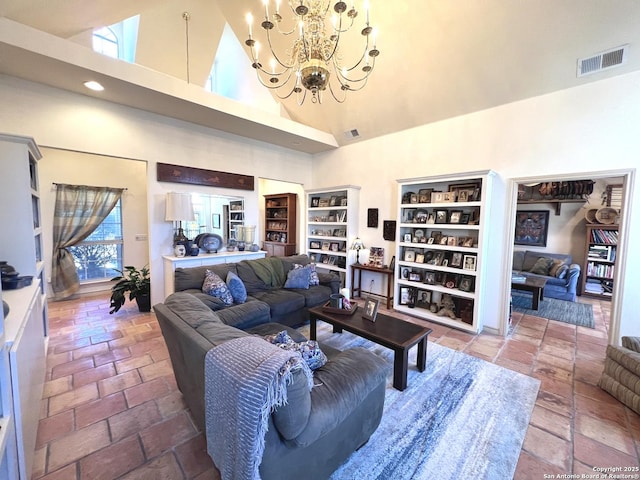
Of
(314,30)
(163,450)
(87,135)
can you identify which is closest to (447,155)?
(314,30)

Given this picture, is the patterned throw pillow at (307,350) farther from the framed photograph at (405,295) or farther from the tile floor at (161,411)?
the framed photograph at (405,295)

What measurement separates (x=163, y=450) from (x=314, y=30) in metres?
3.23

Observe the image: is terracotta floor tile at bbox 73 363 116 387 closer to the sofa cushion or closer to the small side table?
the sofa cushion

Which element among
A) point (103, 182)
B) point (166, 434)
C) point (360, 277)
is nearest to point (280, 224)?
point (360, 277)

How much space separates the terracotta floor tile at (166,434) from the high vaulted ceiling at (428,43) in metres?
3.42

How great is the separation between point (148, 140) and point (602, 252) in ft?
27.2

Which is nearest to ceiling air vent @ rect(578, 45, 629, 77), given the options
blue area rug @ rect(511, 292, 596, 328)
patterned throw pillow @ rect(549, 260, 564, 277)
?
blue area rug @ rect(511, 292, 596, 328)

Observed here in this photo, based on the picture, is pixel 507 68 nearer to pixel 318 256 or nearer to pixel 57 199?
pixel 318 256

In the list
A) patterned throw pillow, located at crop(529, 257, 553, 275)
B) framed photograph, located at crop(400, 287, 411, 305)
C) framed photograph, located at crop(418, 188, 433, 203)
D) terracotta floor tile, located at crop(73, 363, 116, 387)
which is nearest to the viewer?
terracotta floor tile, located at crop(73, 363, 116, 387)

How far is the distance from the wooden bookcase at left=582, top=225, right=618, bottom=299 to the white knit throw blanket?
6.63m

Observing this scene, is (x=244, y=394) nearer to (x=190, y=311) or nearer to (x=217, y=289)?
(x=190, y=311)

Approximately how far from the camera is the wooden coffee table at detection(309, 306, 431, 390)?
224 cm

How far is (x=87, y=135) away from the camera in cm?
330

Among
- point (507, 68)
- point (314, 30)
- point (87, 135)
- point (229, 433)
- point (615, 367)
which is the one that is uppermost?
point (507, 68)
